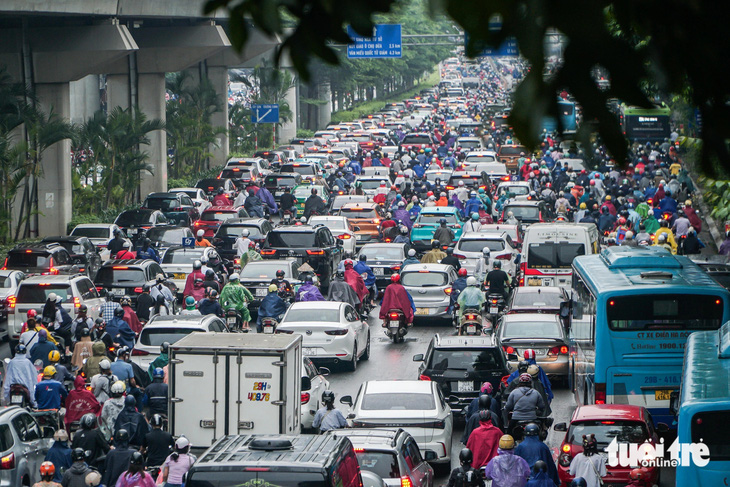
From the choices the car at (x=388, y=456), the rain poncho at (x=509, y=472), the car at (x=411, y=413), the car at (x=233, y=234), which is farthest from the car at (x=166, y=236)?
the rain poncho at (x=509, y=472)

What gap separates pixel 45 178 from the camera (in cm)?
4069

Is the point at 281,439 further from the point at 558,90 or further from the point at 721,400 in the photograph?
the point at 558,90

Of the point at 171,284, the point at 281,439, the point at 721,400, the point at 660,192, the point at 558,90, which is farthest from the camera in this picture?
the point at 660,192

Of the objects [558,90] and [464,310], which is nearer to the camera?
[558,90]

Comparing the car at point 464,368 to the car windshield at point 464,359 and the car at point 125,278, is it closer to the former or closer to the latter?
the car windshield at point 464,359

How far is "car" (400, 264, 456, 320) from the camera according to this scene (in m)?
27.2

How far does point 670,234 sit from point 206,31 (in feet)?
95.9

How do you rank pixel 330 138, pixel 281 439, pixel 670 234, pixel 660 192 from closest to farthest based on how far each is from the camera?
pixel 281 439
pixel 670 234
pixel 660 192
pixel 330 138

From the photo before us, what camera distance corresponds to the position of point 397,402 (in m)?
15.8

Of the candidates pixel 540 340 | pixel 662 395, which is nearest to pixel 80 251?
pixel 540 340

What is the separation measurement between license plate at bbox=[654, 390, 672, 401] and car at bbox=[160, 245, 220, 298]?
1418 centimetres

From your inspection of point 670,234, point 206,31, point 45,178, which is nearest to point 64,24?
point 45,178

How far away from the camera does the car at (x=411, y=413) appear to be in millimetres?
15413

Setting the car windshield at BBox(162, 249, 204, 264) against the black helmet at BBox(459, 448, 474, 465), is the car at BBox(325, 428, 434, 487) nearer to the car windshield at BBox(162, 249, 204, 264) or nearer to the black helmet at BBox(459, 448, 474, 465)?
the black helmet at BBox(459, 448, 474, 465)
